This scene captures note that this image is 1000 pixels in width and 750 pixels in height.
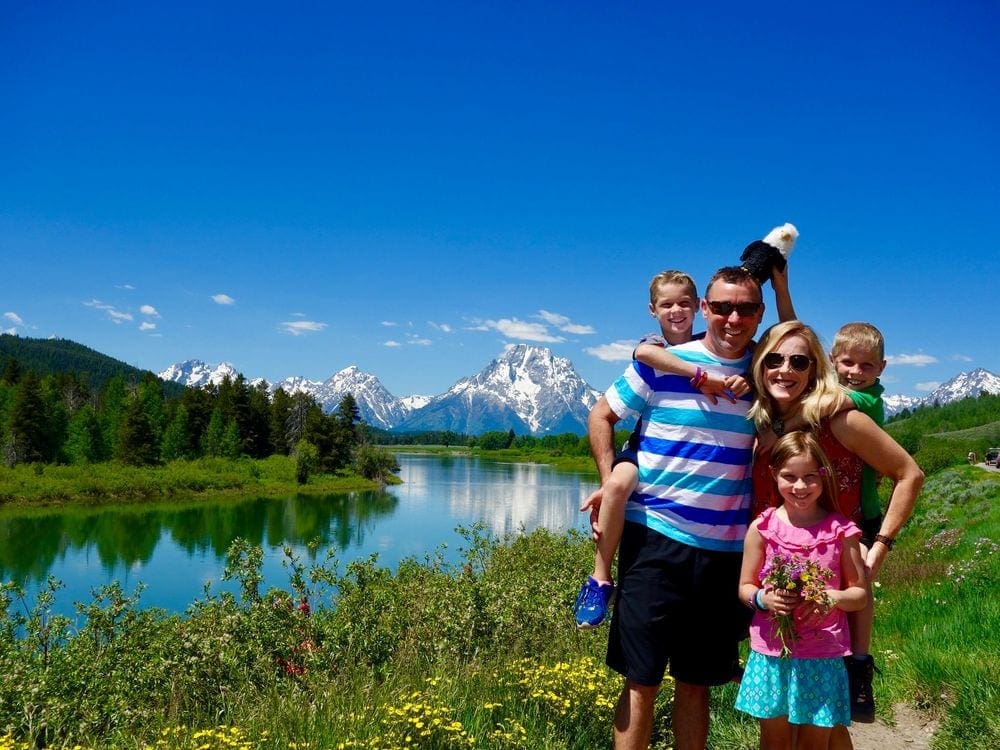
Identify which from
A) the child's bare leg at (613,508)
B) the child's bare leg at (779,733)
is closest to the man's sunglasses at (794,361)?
the child's bare leg at (613,508)

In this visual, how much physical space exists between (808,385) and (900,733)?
8.81 feet

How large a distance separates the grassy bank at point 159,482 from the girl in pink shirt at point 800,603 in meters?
48.4

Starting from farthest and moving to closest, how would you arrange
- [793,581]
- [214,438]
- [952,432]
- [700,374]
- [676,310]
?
[952,432] → [214,438] → [676,310] → [700,374] → [793,581]

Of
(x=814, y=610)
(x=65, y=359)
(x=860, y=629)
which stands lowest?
(x=860, y=629)

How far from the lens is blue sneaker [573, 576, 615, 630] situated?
121 inches

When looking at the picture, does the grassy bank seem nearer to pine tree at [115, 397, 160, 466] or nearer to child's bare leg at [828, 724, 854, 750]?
pine tree at [115, 397, 160, 466]

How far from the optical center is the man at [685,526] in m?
2.93

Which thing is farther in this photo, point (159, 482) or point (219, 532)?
point (159, 482)

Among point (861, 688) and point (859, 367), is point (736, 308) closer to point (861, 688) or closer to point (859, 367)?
point (859, 367)

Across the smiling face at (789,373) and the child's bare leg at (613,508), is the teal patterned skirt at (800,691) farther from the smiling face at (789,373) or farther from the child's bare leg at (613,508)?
the smiling face at (789,373)

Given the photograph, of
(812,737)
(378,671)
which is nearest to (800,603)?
(812,737)

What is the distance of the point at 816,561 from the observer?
9.25ft

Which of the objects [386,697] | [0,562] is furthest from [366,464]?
[386,697]

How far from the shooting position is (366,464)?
212 ft
